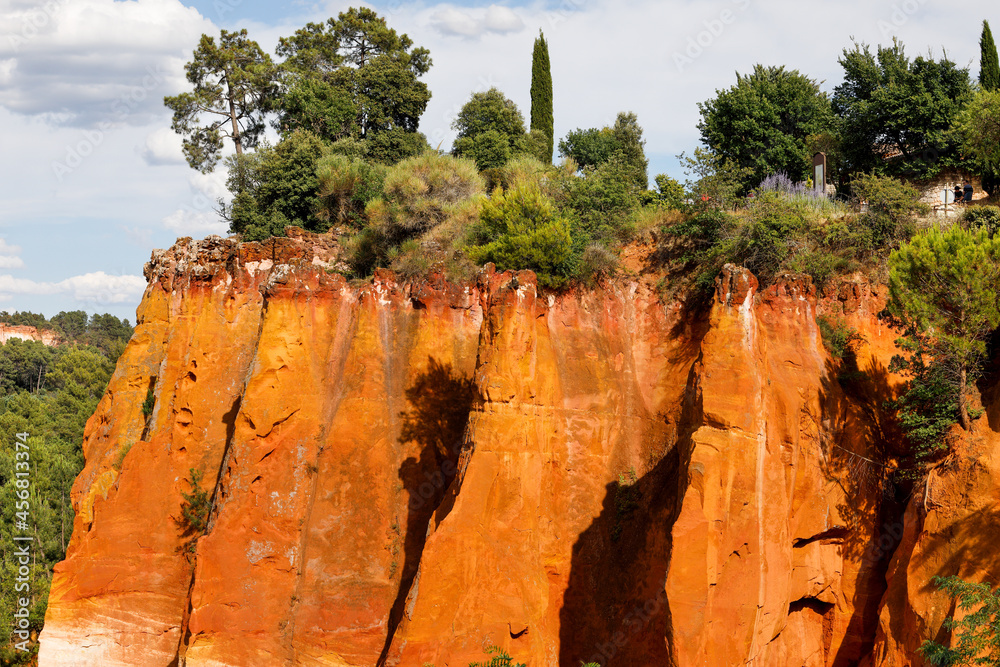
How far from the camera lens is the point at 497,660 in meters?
12.5

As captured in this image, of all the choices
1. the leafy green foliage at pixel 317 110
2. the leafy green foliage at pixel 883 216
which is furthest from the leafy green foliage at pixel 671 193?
the leafy green foliage at pixel 317 110

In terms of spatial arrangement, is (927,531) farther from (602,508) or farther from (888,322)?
(602,508)

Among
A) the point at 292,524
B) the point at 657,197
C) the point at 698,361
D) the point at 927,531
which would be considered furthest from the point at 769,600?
the point at 657,197

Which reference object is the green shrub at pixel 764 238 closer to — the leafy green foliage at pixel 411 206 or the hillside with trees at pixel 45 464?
the leafy green foliage at pixel 411 206

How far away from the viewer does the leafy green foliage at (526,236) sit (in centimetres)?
1853

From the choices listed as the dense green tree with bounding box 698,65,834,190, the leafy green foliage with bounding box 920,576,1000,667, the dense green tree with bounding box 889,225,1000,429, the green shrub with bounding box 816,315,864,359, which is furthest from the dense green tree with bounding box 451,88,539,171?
the leafy green foliage with bounding box 920,576,1000,667

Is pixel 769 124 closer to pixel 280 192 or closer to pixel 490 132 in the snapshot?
pixel 490 132

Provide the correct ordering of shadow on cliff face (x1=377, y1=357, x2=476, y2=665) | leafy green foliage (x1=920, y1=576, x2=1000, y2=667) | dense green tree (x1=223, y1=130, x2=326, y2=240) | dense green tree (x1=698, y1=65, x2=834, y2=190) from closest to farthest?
leafy green foliage (x1=920, y1=576, x2=1000, y2=667) → shadow on cliff face (x1=377, y1=357, x2=476, y2=665) → dense green tree (x1=698, y1=65, x2=834, y2=190) → dense green tree (x1=223, y1=130, x2=326, y2=240)

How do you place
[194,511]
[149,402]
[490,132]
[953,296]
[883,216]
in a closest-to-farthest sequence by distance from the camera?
[953,296]
[883,216]
[194,511]
[149,402]
[490,132]

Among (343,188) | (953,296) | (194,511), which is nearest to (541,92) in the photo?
(343,188)

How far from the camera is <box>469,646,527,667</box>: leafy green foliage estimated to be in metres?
12.4

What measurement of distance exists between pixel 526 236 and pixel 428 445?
499 centimetres

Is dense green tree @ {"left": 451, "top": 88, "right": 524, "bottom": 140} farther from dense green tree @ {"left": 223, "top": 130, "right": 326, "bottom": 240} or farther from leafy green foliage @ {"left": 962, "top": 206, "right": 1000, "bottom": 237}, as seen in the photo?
leafy green foliage @ {"left": 962, "top": 206, "right": 1000, "bottom": 237}

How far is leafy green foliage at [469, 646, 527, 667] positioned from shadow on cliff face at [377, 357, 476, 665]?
3.86 m
